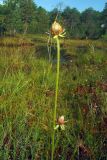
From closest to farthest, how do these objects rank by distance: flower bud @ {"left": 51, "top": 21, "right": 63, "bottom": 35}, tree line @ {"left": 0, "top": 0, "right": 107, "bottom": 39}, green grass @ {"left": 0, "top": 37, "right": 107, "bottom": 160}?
flower bud @ {"left": 51, "top": 21, "right": 63, "bottom": 35} < green grass @ {"left": 0, "top": 37, "right": 107, "bottom": 160} < tree line @ {"left": 0, "top": 0, "right": 107, "bottom": 39}

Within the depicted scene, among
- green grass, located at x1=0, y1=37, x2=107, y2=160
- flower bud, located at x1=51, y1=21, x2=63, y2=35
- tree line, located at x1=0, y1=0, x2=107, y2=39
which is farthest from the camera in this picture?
tree line, located at x1=0, y1=0, x2=107, y2=39

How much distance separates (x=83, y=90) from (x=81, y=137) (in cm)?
187

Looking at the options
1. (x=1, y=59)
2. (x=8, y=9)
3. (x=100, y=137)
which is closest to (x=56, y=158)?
(x=100, y=137)

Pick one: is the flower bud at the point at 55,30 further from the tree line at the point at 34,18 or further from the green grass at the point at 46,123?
the tree line at the point at 34,18

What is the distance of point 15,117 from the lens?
391 centimetres

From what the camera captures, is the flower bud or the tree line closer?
the flower bud

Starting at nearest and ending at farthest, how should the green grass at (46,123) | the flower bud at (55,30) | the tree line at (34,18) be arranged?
the flower bud at (55,30), the green grass at (46,123), the tree line at (34,18)

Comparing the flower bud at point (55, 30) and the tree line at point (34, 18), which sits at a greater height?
the flower bud at point (55, 30)

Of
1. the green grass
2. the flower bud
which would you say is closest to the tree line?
the green grass

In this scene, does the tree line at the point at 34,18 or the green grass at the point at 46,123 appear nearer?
the green grass at the point at 46,123

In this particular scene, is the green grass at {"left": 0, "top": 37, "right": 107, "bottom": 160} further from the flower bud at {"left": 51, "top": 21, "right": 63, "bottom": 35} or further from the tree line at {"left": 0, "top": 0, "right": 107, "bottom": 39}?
the tree line at {"left": 0, "top": 0, "right": 107, "bottom": 39}

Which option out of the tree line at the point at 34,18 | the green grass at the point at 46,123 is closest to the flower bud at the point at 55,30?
the green grass at the point at 46,123

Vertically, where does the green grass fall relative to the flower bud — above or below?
below

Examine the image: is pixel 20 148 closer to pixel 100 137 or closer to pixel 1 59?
pixel 100 137
